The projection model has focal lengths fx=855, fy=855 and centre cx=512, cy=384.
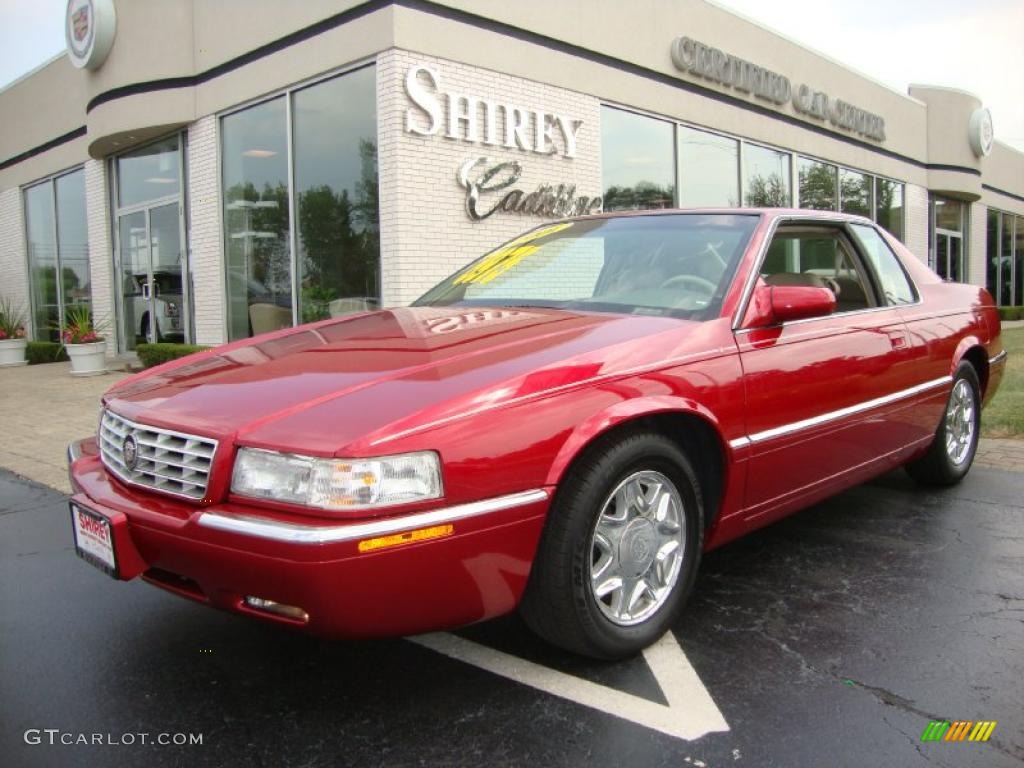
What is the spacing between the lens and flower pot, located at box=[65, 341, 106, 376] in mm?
11688

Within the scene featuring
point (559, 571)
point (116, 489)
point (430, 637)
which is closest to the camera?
point (559, 571)

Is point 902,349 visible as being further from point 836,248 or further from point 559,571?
point 559,571

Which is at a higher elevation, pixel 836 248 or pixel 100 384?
pixel 836 248

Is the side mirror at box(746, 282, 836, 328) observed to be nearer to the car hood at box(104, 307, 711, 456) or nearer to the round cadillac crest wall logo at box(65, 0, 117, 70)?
the car hood at box(104, 307, 711, 456)

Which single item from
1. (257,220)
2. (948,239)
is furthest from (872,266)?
(948,239)

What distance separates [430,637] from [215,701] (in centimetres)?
75

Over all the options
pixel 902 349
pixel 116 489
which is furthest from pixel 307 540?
pixel 902 349

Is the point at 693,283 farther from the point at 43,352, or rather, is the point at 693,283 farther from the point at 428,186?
the point at 43,352

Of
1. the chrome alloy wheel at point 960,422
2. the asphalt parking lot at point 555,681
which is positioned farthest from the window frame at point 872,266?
the asphalt parking lot at point 555,681

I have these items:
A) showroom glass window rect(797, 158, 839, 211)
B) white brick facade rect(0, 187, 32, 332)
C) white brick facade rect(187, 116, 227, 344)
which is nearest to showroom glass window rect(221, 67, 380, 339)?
white brick facade rect(187, 116, 227, 344)

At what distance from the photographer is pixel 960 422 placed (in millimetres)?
4883

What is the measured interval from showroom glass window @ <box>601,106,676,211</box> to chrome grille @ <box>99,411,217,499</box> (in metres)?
9.12

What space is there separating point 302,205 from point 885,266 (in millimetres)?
7307

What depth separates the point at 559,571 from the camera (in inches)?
96.0
